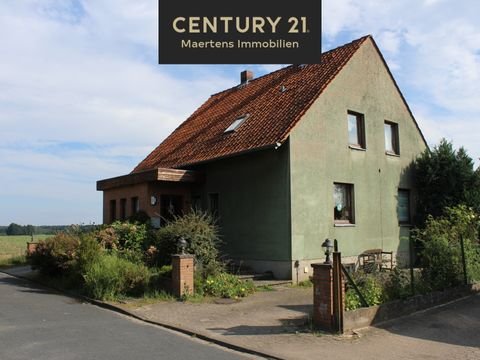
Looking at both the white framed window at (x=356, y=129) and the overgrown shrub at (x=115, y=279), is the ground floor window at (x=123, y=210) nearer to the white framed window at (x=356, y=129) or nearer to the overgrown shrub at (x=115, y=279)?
the overgrown shrub at (x=115, y=279)

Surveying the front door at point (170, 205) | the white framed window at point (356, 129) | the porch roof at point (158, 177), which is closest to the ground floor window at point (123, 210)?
the porch roof at point (158, 177)

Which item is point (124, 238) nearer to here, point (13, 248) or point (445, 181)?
point (445, 181)

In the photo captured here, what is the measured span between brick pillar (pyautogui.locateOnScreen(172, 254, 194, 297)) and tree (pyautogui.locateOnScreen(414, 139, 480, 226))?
10876 mm

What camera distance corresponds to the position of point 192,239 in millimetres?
13031

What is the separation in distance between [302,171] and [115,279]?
636 centimetres

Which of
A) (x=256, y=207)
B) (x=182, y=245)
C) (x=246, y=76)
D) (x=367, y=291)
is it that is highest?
(x=246, y=76)

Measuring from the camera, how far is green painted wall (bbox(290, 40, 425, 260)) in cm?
1498

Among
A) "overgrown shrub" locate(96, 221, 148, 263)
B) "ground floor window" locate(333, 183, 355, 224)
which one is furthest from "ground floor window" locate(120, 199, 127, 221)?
"ground floor window" locate(333, 183, 355, 224)

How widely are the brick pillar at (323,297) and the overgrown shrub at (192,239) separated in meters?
4.78

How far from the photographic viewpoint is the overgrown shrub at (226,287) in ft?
39.7

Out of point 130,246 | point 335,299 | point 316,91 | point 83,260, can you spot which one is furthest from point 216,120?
point 335,299

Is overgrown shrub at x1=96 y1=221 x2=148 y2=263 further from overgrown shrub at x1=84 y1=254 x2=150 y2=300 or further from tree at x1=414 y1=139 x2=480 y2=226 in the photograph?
tree at x1=414 y1=139 x2=480 y2=226

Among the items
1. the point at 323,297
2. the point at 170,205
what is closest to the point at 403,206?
the point at 170,205

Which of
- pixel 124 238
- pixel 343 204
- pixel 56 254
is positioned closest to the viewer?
pixel 56 254
